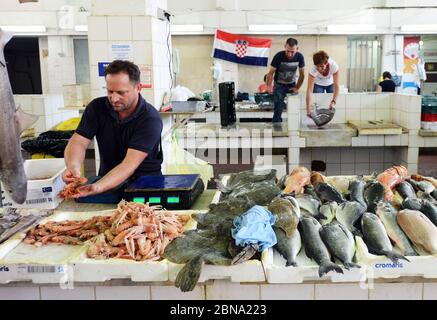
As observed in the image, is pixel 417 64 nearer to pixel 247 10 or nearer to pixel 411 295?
pixel 247 10

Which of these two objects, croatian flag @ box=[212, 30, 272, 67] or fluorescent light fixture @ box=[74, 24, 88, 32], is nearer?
fluorescent light fixture @ box=[74, 24, 88, 32]

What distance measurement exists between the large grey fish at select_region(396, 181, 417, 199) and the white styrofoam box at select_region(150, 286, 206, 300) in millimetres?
1505

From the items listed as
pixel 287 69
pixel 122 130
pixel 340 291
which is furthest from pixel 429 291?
pixel 287 69

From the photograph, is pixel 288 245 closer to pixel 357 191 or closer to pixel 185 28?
pixel 357 191

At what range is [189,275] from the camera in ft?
6.81

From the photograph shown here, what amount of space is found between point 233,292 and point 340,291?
53 centimetres

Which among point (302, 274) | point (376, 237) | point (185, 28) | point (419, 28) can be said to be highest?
point (185, 28)

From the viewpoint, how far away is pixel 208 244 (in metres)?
2.36

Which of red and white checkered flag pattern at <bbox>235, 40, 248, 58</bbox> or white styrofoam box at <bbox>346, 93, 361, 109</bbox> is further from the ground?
red and white checkered flag pattern at <bbox>235, 40, 248, 58</bbox>

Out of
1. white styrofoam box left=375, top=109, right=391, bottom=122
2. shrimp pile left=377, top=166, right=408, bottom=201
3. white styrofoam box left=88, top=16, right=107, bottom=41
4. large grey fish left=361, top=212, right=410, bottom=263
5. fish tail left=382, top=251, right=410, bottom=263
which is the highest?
white styrofoam box left=88, top=16, right=107, bottom=41

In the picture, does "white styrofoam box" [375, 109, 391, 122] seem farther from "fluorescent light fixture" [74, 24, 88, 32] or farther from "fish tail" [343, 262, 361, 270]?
"fluorescent light fixture" [74, 24, 88, 32]

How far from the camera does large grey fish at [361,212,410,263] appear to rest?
7.25ft

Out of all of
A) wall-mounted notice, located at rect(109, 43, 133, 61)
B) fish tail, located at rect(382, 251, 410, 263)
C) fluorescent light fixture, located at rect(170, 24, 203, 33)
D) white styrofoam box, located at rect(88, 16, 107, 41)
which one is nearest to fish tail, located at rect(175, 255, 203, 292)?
fish tail, located at rect(382, 251, 410, 263)
